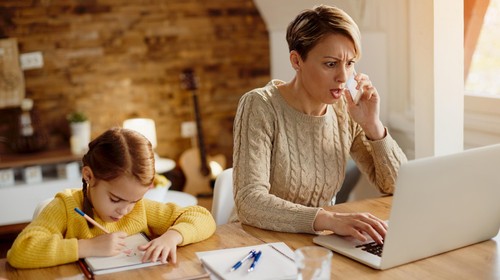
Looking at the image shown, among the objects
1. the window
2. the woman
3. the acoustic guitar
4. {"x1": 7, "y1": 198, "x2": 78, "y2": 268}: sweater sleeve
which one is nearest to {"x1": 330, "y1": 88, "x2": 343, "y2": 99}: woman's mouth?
the woman

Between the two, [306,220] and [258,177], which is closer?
[306,220]

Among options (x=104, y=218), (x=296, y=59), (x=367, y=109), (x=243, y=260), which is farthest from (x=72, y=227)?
(x=367, y=109)

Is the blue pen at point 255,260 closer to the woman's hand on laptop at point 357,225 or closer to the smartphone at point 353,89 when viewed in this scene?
the woman's hand on laptop at point 357,225

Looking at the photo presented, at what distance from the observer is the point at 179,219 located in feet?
5.86

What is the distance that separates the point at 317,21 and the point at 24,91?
2.92 meters

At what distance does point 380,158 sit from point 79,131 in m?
2.70

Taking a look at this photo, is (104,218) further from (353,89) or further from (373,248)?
(353,89)

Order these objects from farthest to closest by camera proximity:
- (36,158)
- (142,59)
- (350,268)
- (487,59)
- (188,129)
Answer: (188,129) < (142,59) < (36,158) < (487,59) < (350,268)

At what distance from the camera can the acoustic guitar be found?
4.70 m

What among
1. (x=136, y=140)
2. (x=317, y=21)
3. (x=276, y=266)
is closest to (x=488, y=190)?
(x=276, y=266)

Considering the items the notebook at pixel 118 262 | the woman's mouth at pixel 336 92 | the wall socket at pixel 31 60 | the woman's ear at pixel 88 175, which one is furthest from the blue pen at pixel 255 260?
the wall socket at pixel 31 60

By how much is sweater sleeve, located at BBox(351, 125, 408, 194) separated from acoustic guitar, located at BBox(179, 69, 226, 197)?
2.53 meters

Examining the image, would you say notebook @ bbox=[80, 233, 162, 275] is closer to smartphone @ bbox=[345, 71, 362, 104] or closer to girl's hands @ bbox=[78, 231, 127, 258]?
girl's hands @ bbox=[78, 231, 127, 258]

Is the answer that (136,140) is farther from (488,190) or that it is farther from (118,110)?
(118,110)
